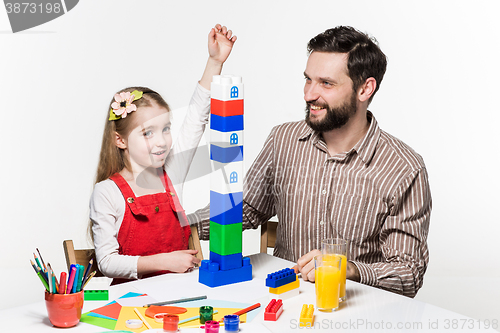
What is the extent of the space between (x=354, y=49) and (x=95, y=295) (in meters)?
1.12

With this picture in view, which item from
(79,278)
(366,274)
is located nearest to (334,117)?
(366,274)

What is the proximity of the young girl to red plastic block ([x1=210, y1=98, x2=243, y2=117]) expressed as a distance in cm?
29

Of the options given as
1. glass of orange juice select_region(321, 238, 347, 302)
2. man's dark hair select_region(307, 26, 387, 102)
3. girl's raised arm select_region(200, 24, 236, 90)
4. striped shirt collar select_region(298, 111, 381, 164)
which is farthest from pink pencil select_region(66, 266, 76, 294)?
man's dark hair select_region(307, 26, 387, 102)

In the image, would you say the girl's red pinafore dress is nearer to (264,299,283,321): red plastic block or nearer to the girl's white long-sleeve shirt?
the girl's white long-sleeve shirt

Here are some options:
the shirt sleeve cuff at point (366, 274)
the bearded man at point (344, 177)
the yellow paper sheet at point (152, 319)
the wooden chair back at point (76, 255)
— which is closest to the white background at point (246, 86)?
the bearded man at point (344, 177)

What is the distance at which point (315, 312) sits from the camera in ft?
4.59

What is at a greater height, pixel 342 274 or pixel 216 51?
pixel 216 51

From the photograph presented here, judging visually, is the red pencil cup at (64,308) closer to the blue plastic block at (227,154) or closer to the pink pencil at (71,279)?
the pink pencil at (71,279)

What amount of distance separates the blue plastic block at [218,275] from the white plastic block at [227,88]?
42 centimetres

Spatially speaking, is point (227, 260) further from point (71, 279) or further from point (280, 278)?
point (71, 279)

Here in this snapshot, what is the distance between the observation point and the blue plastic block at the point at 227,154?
5.02 ft

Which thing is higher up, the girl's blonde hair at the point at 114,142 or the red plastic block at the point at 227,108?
the red plastic block at the point at 227,108

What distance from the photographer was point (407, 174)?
187 centimetres

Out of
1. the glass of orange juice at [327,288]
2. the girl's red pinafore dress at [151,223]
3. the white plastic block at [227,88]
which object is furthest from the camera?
the girl's red pinafore dress at [151,223]
